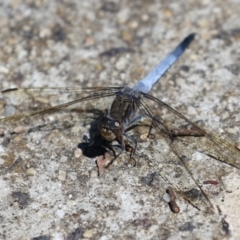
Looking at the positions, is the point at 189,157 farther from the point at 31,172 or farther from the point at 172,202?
the point at 31,172

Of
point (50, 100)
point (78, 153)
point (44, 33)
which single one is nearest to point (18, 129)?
point (50, 100)

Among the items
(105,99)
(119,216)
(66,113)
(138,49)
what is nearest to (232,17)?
(138,49)

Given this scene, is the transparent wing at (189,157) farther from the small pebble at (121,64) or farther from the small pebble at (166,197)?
the small pebble at (121,64)

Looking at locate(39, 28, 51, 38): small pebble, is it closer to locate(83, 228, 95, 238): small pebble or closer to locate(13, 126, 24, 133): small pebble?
locate(13, 126, 24, 133): small pebble

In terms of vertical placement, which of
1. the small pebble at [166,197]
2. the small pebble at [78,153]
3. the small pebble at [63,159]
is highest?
the small pebble at [166,197]

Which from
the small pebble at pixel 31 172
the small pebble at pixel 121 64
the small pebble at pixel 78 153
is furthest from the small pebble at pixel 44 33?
the small pebble at pixel 31 172

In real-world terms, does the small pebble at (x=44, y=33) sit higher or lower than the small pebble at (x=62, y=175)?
higher
